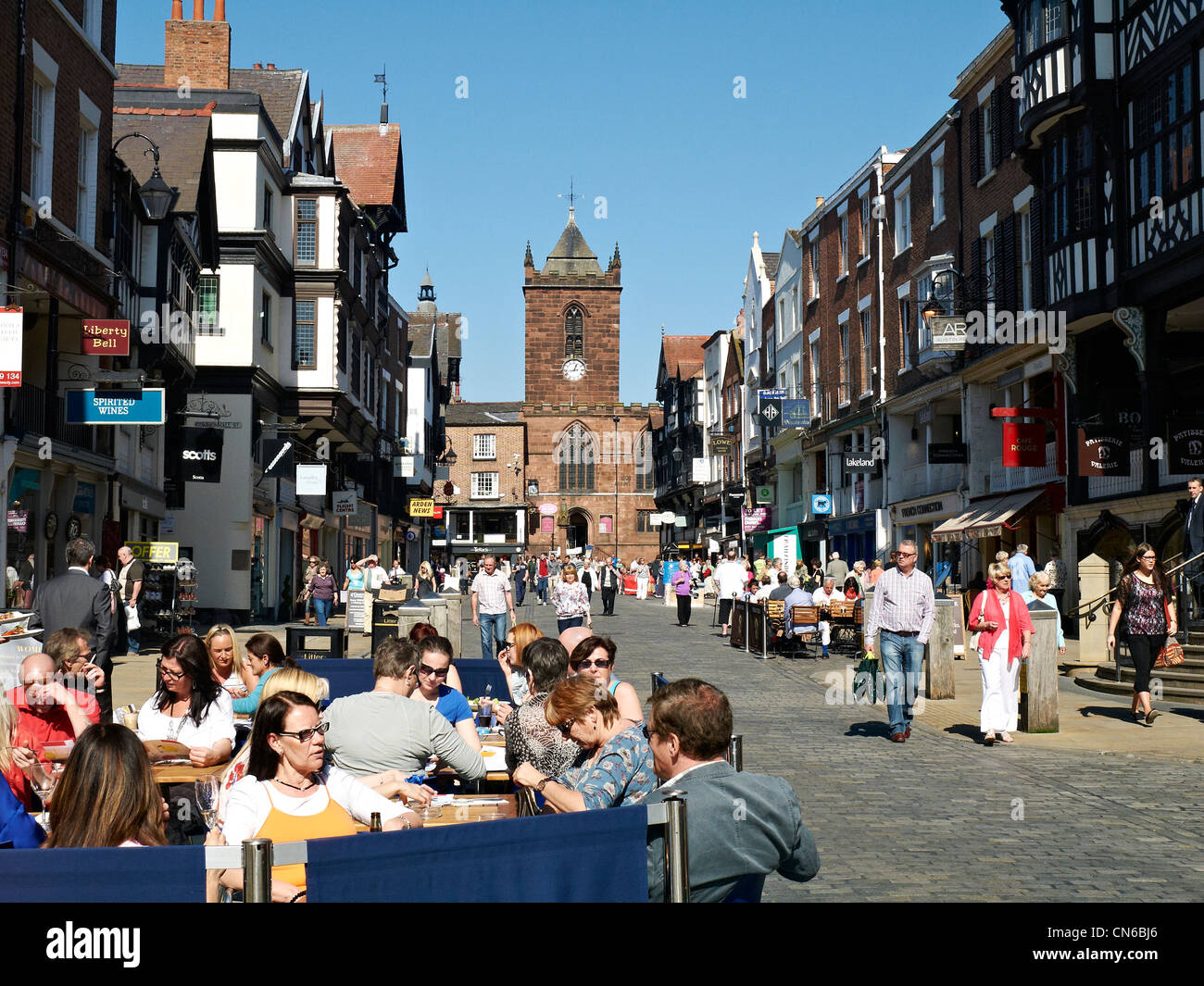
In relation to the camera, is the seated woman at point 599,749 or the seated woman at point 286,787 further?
the seated woman at point 599,749

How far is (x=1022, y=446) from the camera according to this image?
1062 inches

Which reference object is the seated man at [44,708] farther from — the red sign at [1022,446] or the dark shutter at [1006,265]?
the dark shutter at [1006,265]

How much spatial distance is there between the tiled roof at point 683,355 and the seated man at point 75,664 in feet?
258

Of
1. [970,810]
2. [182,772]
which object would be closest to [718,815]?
[182,772]

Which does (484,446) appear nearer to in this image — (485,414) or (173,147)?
(485,414)

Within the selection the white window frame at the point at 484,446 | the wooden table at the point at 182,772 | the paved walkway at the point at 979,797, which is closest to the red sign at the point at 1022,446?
the paved walkway at the point at 979,797

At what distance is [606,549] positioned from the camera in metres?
101

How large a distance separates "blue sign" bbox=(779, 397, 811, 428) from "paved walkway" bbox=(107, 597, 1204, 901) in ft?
88.8

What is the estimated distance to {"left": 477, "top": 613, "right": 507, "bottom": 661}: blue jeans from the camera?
64.6ft

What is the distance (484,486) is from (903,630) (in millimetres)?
90634

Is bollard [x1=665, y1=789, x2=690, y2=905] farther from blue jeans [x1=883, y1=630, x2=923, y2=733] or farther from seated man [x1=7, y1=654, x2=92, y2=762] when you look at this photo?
blue jeans [x1=883, y1=630, x2=923, y2=733]

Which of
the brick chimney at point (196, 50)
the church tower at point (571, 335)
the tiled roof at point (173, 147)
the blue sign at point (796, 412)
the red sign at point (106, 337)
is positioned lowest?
the red sign at point (106, 337)

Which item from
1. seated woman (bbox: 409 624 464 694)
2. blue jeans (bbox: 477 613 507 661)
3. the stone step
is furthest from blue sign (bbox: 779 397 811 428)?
seated woman (bbox: 409 624 464 694)

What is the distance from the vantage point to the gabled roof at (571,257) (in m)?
106
